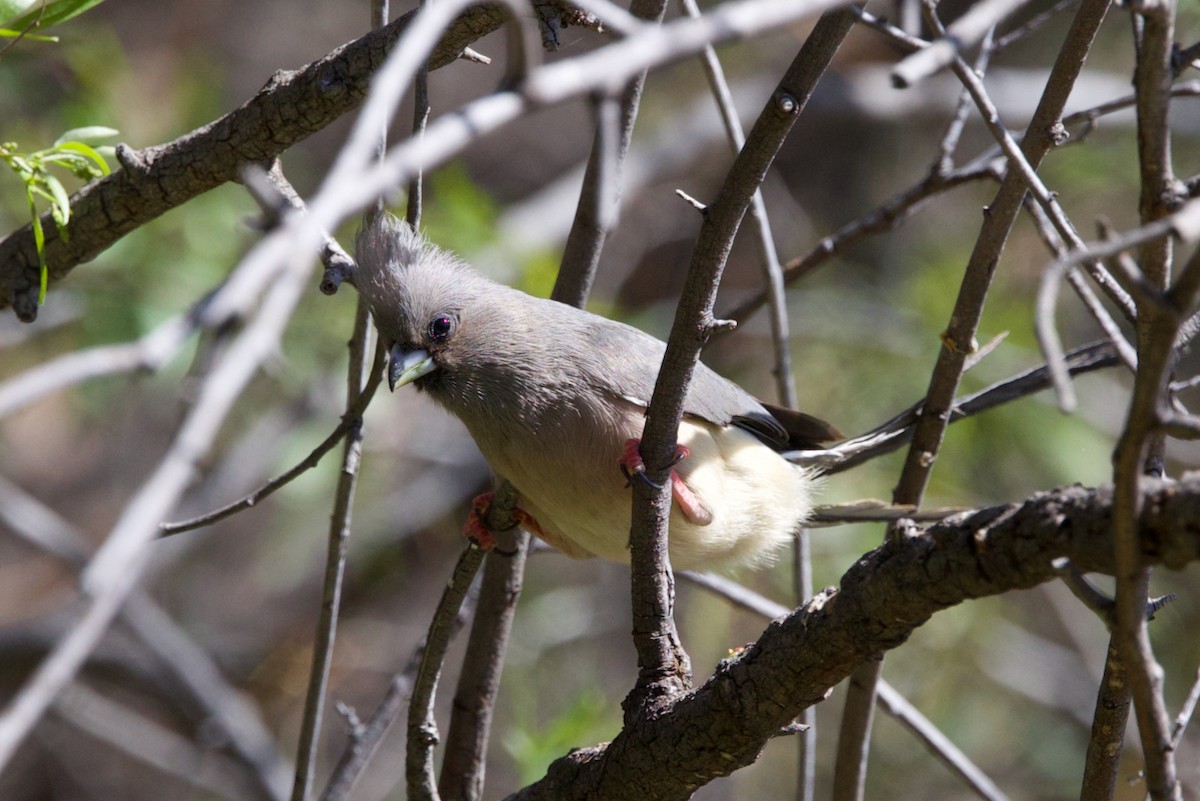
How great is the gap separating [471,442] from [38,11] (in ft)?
19.8

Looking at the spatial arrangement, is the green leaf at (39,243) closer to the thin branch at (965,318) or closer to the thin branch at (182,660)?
the thin branch at (965,318)

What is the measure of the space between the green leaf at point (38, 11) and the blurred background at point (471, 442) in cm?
229

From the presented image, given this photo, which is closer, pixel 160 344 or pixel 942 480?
pixel 160 344

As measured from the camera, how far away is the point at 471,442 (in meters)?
8.55

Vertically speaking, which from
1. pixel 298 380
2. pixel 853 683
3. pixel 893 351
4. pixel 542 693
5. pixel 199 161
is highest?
pixel 893 351

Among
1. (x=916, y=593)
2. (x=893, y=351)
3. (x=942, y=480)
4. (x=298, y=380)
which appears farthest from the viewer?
(x=893, y=351)

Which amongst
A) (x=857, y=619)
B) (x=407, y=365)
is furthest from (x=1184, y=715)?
(x=407, y=365)

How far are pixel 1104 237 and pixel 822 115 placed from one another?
7615 millimetres

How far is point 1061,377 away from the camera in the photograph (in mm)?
1248

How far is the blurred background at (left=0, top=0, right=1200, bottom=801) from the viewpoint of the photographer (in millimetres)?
6172

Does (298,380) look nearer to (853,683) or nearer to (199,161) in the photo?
(199,161)

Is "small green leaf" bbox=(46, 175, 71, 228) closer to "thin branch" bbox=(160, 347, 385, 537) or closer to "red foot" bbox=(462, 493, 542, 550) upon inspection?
"thin branch" bbox=(160, 347, 385, 537)

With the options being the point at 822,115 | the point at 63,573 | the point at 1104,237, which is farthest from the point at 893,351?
the point at 63,573

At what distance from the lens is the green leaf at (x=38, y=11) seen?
256cm
